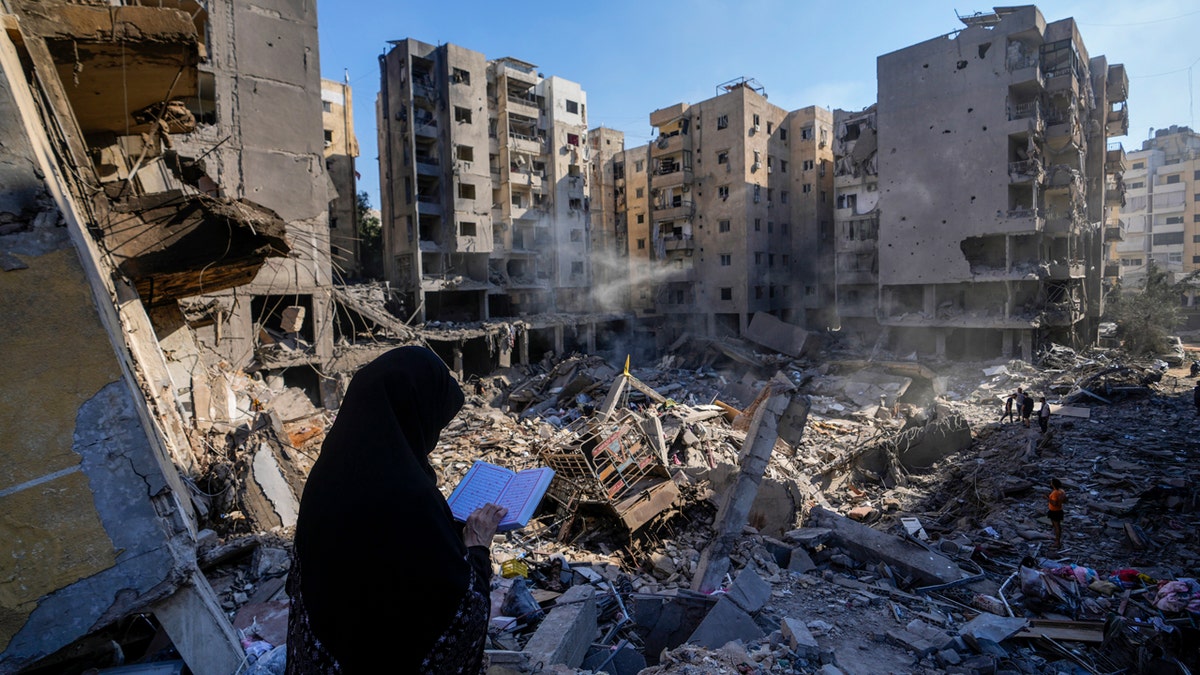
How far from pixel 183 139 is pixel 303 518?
1982cm

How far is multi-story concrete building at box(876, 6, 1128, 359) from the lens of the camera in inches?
998

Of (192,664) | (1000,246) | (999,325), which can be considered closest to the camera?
(192,664)

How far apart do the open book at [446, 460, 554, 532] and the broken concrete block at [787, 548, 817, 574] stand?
17.4ft

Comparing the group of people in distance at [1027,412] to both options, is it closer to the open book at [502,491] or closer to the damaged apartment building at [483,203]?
the open book at [502,491]

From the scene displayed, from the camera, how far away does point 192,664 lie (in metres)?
3.28

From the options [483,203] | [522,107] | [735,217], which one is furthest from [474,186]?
[735,217]

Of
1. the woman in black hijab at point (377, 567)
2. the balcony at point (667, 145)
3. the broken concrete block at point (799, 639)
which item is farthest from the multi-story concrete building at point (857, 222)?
the woman in black hijab at point (377, 567)

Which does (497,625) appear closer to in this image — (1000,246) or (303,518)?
(303,518)

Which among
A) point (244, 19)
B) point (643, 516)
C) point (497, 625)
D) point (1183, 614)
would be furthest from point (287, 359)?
point (1183, 614)

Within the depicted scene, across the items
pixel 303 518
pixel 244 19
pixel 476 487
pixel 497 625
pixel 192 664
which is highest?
pixel 244 19

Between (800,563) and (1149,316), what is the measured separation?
3222 centimetres

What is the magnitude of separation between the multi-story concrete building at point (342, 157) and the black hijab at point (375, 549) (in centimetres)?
3324

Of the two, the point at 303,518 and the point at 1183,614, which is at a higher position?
the point at 303,518

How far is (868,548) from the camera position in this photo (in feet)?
24.5
